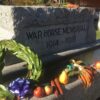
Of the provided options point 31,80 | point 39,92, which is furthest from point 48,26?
point 39,92

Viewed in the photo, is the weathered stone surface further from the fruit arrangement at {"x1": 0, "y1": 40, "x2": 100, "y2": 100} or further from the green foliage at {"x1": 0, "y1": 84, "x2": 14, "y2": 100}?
the green foliage at {"x1": 0, "y1": 84, "x2": 14, "y2": 100}

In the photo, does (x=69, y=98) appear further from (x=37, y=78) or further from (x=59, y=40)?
(x=59, y=40)

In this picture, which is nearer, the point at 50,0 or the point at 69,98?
the point at 69,98

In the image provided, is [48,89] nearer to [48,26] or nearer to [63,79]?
[63,79]

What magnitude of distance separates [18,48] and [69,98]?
3.14 feet

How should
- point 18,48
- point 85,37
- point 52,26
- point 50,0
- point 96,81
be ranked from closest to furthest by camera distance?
point 18,48
point 96,81
point 52,26
point 85,37
point 50,0

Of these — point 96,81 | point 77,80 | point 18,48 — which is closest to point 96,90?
point 96,81

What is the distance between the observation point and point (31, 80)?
180 inches

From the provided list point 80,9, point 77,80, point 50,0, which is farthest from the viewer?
point 50,0

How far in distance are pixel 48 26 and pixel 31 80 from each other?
1.96m

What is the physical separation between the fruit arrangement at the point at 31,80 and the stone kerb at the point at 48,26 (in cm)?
91

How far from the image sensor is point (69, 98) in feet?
15.4

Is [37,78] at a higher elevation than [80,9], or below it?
below

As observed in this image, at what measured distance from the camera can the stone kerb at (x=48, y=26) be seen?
18.1ft
